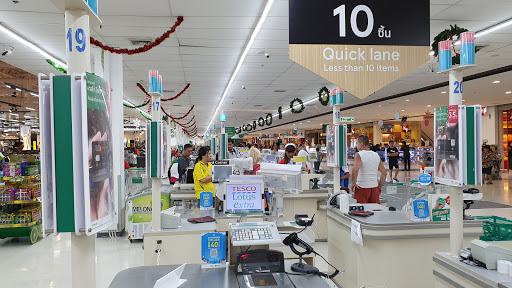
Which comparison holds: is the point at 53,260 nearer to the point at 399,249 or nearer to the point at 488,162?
the point at 399,249

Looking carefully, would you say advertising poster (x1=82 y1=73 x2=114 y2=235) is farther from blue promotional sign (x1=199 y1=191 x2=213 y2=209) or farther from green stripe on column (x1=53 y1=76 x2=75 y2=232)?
blue promotional sign (x1=199 y1=191 x2=213 y2=209)

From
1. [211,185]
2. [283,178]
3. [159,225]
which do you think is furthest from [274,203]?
[211,185]

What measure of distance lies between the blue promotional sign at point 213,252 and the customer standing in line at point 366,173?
126 inches

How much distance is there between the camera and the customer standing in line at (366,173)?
521 cm

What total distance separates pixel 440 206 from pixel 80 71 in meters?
3.47

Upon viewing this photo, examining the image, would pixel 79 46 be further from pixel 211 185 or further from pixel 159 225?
pixel 211 185

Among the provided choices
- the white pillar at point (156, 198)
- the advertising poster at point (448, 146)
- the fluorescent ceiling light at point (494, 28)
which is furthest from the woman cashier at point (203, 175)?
the fluorescent ceiling light at point (494, 28)

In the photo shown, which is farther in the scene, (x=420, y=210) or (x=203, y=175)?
(x=203, y=175)

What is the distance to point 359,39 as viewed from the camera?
2.99 meters

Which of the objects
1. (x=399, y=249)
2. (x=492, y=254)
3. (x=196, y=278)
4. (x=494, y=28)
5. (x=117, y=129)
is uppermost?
(x=494, y=28)

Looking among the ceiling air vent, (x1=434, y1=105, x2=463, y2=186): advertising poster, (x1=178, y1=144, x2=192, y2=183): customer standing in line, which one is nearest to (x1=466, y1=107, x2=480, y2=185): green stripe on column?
(x1=434, y1=105, x2=463, y2=186): advertising poster

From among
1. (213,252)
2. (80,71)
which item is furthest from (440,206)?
(80,71)

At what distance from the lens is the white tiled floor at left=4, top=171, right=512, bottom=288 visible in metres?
4.71

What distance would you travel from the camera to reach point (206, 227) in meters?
3.84
